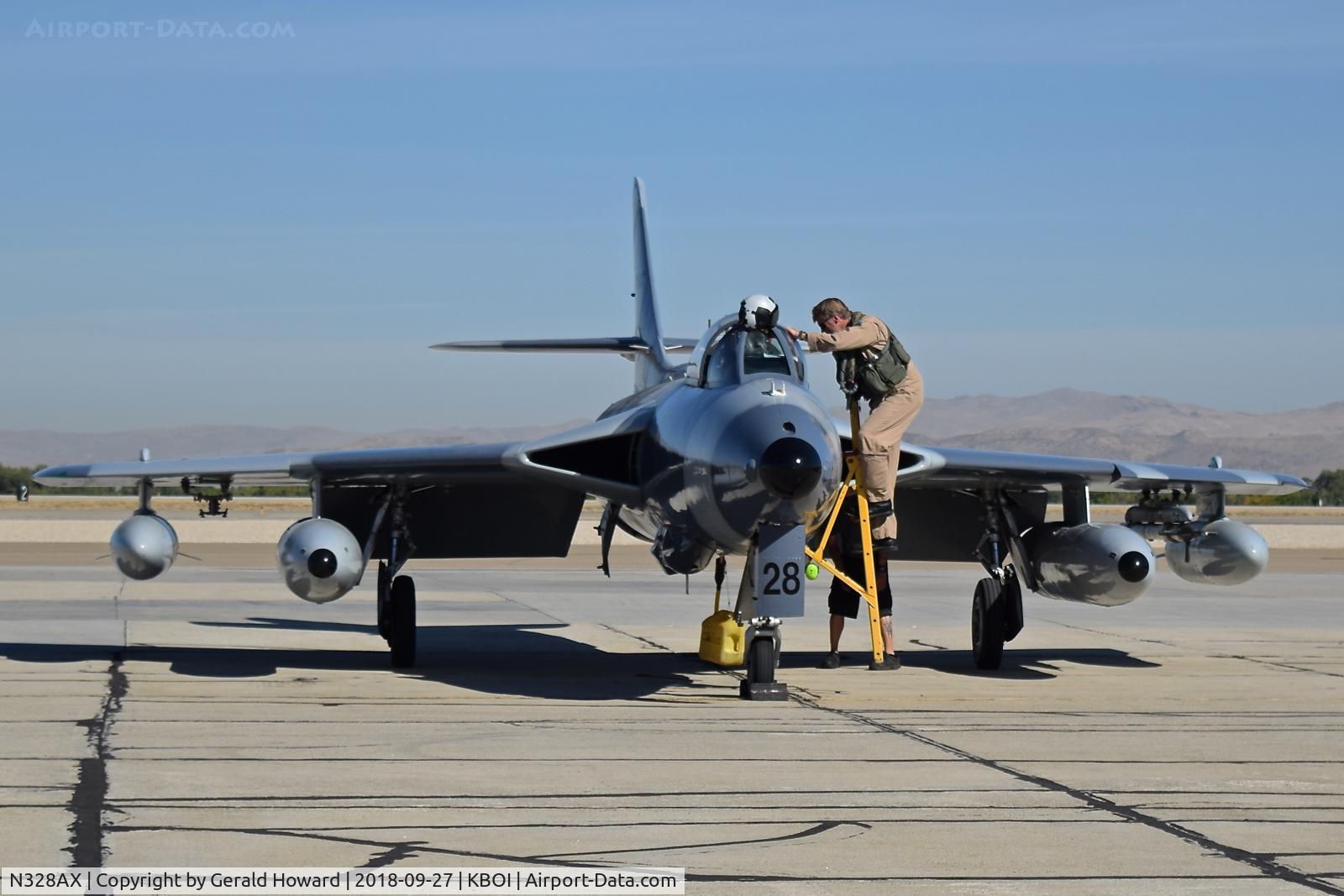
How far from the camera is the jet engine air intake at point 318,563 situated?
13102mm

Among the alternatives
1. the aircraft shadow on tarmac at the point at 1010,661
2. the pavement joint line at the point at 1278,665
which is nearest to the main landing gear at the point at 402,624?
the aircraft shadow on tarmac at the point at 1010,661

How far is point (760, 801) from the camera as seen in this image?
7.53 m

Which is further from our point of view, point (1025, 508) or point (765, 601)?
Result: point (1025, 508)

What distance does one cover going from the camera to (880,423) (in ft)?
41.6

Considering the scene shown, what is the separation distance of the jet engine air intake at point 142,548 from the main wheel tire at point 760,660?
18.8ft

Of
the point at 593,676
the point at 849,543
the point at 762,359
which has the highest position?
the point at 762,359

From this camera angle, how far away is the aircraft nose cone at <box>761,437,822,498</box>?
10328 millimetres

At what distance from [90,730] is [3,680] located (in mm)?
3200

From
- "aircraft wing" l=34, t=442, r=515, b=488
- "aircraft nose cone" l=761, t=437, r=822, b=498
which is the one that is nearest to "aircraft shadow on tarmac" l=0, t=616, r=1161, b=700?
"aircraft wing" l=34, t=442, r=515, b=488

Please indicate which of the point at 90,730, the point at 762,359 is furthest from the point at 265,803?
the point at 762,359

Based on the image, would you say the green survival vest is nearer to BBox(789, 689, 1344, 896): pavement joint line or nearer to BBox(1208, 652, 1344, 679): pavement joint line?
BBox(789, 689, 1344, 896): pavement joint line

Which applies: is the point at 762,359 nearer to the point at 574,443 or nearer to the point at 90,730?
the point at 574,443

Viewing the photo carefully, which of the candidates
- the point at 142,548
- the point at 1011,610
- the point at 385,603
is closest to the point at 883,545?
the point at 1011,610

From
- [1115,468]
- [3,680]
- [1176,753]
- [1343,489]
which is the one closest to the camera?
[1176,753]
